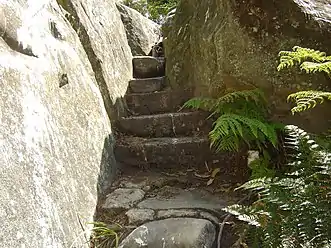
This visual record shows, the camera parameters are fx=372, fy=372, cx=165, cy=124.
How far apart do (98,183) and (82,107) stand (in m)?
0.58

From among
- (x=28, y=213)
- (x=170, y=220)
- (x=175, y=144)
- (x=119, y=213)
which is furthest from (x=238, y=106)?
(x=28, y=213)

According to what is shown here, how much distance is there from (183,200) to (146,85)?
183cm

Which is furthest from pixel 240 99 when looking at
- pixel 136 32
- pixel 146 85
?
pixel 136 32

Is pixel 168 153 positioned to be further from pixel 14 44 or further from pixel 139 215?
pixel 14 44

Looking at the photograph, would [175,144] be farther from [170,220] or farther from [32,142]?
[32,142]

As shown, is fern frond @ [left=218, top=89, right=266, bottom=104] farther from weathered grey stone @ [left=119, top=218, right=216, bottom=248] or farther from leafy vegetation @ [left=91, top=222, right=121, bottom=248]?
leafy vegetation @ [left=91, top=222, right=121, bottom=248]

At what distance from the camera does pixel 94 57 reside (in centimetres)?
344

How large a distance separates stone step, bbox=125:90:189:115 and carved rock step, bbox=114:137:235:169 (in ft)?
2.12

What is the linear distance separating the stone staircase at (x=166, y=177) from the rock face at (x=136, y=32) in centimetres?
102

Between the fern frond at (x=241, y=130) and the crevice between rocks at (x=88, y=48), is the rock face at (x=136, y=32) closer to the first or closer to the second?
the crevice between rocks at (x=88, y=48)

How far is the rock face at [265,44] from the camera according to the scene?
8.41ft

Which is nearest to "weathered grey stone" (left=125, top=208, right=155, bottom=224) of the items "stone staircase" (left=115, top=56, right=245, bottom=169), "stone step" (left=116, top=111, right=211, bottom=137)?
"stone staircase" (left=115, top=56, right=245, bottom=169)

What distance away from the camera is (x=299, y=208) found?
1652 mm

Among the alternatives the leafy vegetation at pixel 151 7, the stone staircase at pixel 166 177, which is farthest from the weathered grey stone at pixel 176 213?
the leafy vegetation at pixel 151 7
